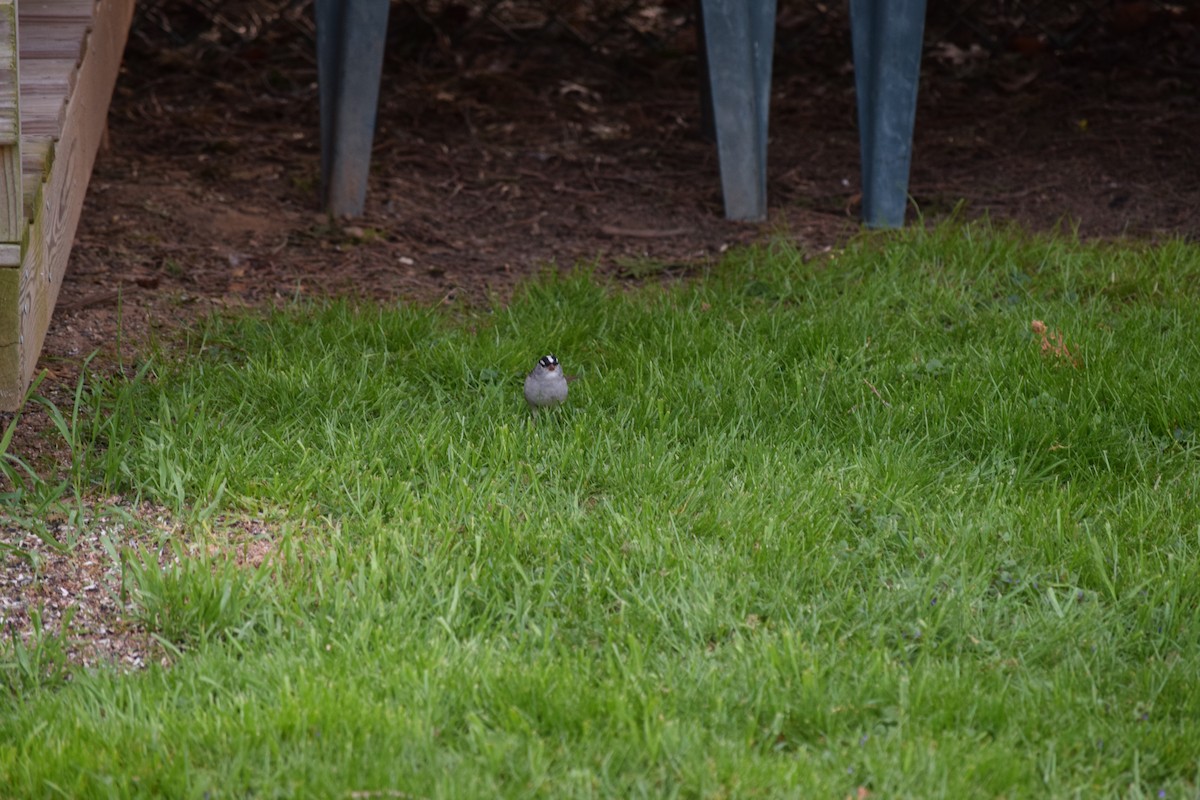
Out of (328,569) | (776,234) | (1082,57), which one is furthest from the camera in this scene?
(1082,57)

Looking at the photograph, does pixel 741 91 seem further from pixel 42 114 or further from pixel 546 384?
pixel 42 114

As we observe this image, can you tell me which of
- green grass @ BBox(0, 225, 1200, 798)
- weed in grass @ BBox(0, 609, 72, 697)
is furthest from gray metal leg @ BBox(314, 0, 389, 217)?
weed in grass @ BBox(0, 609, 72, 697)

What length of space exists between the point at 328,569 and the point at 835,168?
4.11m

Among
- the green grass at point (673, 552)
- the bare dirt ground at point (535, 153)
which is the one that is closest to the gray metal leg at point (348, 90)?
the bare dirt ground at point (535, 153)

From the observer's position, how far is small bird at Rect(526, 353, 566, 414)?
12.6 feet

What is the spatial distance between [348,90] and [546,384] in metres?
2.33

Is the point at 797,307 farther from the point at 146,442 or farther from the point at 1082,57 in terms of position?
the point at 1082,57

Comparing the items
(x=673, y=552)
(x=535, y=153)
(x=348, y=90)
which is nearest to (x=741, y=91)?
(x=535, y=153)

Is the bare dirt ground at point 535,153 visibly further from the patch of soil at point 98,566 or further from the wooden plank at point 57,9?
the patch of soil at point 98,566

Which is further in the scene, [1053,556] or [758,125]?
[758,125]

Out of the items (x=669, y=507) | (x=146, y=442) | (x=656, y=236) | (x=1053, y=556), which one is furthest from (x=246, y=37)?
(x=1053, y=556)

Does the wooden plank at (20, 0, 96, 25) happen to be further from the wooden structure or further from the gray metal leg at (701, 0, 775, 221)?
the gray metal leg at (701, 0, 775, 221)

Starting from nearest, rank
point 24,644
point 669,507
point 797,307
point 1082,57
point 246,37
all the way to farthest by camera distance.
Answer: point 24,644 → point 669,507 → point 797,307 → point 1082,57 → point 246,37

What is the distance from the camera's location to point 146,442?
144 inches
